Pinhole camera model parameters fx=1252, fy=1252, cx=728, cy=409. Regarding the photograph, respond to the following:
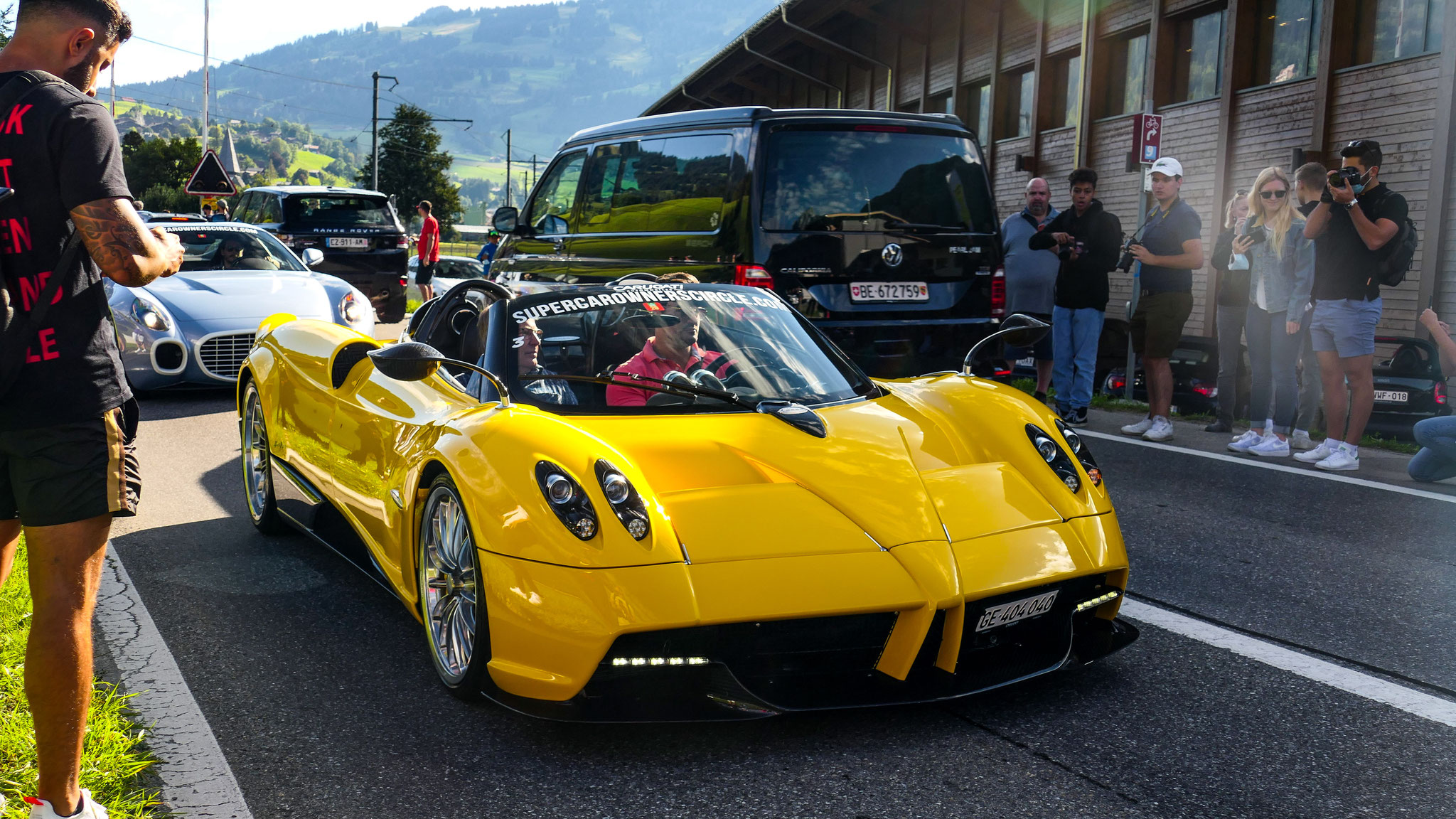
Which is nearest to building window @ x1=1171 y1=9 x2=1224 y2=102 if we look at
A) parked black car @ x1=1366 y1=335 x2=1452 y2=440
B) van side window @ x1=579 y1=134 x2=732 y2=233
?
parked black car @ x1=1366 y1=335 x2=1452 y2=440

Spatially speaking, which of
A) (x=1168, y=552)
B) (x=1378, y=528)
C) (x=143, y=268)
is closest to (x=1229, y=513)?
(x=1378, y=528)

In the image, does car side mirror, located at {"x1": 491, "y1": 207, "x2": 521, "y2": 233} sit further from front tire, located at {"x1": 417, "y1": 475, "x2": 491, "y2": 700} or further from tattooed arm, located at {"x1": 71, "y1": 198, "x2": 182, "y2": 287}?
tattooed arm, located at {"x1": 71, "y1": 198, "x2": 182, "y2": 287}

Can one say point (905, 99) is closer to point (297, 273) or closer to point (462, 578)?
point (297, 273)

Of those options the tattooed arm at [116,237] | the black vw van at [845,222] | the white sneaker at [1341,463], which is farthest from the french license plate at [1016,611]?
the white sneaker at [1341,463]

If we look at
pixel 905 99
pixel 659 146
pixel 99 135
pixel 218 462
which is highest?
pixel 905 99

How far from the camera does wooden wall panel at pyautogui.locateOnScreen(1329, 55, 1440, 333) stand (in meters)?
12.3

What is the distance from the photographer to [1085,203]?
9117mm

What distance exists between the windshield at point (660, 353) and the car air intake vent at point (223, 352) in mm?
5915

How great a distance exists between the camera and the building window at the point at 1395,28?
12352 millimetres

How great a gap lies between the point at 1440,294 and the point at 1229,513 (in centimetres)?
777

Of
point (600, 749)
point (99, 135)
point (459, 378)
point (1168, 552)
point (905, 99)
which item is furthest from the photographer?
point (905, 99)

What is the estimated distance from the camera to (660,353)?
4203 mm

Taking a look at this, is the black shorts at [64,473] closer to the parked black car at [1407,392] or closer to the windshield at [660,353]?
the windshield at [660,353]

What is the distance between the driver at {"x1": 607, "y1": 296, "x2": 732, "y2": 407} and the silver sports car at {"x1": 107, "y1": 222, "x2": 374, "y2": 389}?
5.03 metres
